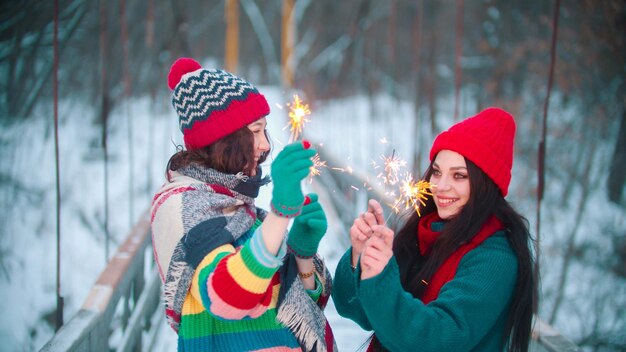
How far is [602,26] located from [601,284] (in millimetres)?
Result: 2091

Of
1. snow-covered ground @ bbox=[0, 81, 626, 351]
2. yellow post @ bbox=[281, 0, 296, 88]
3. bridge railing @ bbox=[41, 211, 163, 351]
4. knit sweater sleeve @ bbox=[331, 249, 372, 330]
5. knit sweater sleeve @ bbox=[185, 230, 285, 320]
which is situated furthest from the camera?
yellow post @ bbox=[281, 0, 296, 88]

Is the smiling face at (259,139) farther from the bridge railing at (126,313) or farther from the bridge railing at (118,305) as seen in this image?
the bridge railing at (118,305)

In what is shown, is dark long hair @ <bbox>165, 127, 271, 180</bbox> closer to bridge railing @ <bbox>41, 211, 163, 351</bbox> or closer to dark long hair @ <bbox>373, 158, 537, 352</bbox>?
dark long hair @ <bbox>373, 158, 537, 352</bbox>

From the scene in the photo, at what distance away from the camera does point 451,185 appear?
129 cm

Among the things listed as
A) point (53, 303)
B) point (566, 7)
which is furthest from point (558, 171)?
point (53, 303)

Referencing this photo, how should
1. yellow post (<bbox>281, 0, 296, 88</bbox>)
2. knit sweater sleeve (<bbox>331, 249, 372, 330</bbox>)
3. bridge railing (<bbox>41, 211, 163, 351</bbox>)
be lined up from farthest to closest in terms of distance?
yellow post (<bbox>281, 0, 296, 88</bbox>) < bridge railing (<bbox>41, 211, 163, 351</bbox>) < knit sweater sleeve (<bbox>331, 249, 372, 330</bbox>)

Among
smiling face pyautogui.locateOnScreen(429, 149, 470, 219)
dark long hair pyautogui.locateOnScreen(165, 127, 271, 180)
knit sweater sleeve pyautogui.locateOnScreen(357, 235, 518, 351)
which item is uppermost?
dark long hair pyautogui.locateOnScreen(165, 127, 271, 180)

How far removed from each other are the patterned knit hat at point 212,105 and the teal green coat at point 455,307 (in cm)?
44

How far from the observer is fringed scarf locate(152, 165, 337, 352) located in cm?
110

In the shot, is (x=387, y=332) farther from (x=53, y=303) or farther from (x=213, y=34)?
(x=213, y=34)


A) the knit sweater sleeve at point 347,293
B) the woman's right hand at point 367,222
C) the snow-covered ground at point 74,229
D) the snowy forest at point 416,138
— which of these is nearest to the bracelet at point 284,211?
the snow-covered ground at point 74,229

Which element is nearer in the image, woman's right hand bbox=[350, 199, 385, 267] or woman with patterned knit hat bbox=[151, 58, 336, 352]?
woman with patterned knit hat bbox=[151, 58, 336, 352]

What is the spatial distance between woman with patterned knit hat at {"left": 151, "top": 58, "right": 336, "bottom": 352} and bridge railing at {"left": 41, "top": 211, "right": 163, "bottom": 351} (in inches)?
21.4

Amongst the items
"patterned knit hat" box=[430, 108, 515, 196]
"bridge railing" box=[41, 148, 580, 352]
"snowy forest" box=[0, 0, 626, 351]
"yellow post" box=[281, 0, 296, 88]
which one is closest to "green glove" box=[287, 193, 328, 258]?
"bridge railing" box=[41, 148, 580, 352]
